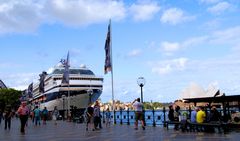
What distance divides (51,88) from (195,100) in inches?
2438

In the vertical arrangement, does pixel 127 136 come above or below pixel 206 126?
below

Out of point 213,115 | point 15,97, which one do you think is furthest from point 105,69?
point 15,97

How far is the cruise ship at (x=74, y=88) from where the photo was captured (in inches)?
3083

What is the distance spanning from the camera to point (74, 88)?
80688mm

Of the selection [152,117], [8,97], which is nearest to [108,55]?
[152,117]

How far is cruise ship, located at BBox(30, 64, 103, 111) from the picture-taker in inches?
3083

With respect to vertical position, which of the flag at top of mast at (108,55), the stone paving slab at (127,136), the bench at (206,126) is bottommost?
the stone paving slab at (127,136)

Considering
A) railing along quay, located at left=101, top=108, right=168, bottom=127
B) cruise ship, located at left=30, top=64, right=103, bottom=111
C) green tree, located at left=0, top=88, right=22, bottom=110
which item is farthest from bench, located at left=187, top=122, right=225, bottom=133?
green tree, located at left=0, top=88, right=22, bottom=110

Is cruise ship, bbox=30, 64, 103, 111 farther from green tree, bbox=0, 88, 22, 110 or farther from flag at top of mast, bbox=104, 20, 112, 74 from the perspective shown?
green tree, bbox=0, 88, 22, 110

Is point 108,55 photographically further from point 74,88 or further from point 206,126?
point 74,88

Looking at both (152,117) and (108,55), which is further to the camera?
(108,55)

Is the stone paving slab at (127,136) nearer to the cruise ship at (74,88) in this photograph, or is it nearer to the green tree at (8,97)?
the cruise ship at (74,88)

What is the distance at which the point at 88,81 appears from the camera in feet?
273

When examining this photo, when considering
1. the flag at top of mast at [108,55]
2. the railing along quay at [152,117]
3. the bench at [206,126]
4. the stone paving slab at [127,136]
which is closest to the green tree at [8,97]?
the railing along quay at [152,117]
